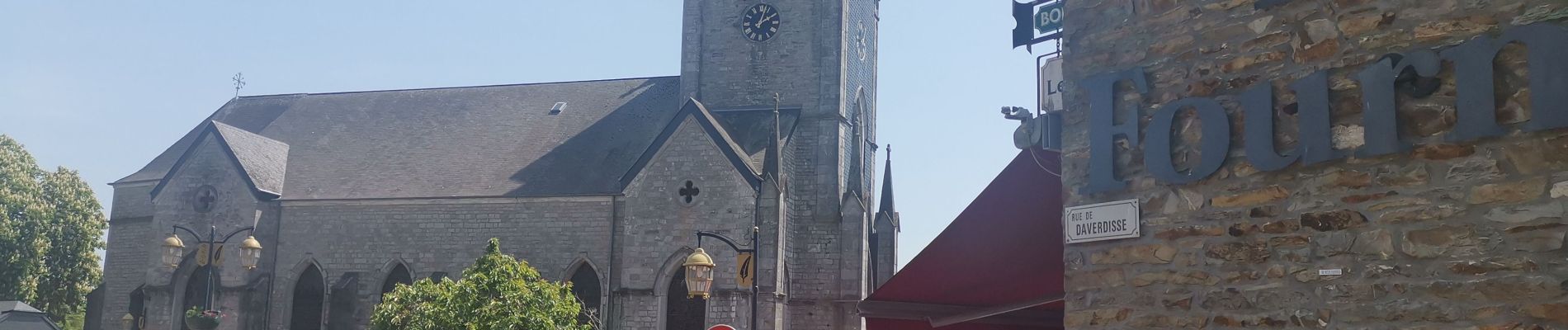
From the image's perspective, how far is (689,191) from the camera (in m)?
28.1

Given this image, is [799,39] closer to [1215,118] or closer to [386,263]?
[386,263]

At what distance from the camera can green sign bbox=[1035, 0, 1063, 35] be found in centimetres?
1142

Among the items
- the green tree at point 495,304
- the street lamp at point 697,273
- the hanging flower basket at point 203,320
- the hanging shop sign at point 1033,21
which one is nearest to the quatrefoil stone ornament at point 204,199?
the hanging flower basket at point 203,320

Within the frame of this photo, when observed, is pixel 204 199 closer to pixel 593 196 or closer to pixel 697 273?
pixel 593 196

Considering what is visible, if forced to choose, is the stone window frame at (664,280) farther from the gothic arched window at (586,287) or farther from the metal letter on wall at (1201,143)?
the metal letter on wall at (1201,143)

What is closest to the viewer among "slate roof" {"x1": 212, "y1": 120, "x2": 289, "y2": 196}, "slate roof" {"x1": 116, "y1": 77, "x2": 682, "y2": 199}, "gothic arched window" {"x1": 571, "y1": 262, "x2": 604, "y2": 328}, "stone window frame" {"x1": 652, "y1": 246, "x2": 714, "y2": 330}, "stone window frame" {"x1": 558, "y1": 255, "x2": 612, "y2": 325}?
"stone window frame" {"x1": 652, "y1": 246, "x2": 714, "y2": 330}

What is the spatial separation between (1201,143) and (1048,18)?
5.23 m

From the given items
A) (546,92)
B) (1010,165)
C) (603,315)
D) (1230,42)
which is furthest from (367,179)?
(1230,42)

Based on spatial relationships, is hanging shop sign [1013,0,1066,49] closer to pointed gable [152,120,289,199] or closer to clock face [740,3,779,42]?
clock face [740,3,779,42]

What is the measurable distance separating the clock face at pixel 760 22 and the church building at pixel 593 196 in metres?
0.05

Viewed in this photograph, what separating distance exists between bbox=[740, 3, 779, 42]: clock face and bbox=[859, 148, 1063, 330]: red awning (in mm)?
21943

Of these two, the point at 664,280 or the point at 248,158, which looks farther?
the point at 248,158

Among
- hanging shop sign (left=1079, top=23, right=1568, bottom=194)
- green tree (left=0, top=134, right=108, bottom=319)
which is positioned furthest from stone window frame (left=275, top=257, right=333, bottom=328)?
hanging shop sign (left=1079, top=23, right=1568, bottom=194)

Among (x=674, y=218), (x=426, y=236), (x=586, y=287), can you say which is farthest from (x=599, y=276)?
(x=426, y=236)
